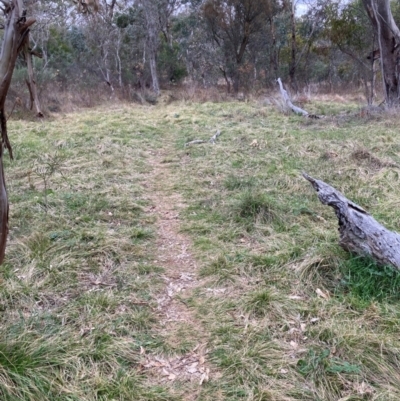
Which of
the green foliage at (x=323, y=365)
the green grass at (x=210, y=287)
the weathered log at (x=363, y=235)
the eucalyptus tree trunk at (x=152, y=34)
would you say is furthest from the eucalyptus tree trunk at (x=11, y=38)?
the eucalyptus tree trunk at (x=152, y=34)

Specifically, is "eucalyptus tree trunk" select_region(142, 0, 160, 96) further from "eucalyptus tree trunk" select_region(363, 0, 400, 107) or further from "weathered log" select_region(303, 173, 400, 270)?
"weathered log" select_region(303, 173, 400, 270)

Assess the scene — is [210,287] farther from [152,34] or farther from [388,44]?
[152,34]

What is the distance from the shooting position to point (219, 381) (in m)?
2.24

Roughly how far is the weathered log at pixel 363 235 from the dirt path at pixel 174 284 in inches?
51.9

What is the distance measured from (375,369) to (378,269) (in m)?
0.93

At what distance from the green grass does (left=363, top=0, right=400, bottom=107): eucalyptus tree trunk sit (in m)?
4.64

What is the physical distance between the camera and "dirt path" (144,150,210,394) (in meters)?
2.35

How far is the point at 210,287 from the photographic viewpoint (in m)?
3.21

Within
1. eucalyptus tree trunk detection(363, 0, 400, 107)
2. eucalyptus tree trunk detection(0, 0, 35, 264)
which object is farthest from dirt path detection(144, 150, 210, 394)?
eucalyptus tree trunk detection(363, 0, 400, 107)

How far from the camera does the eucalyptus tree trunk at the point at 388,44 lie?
9812 millimetres

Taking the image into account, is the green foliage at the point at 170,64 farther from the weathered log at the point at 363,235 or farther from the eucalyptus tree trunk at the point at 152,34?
the weathered log at the point at 363,235

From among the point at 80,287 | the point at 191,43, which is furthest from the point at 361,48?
the point at 80,287

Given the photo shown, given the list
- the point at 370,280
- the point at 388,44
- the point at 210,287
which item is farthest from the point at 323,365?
the point at 388,44

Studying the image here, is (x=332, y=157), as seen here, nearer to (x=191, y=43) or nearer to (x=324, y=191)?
(x=324, y=191)
